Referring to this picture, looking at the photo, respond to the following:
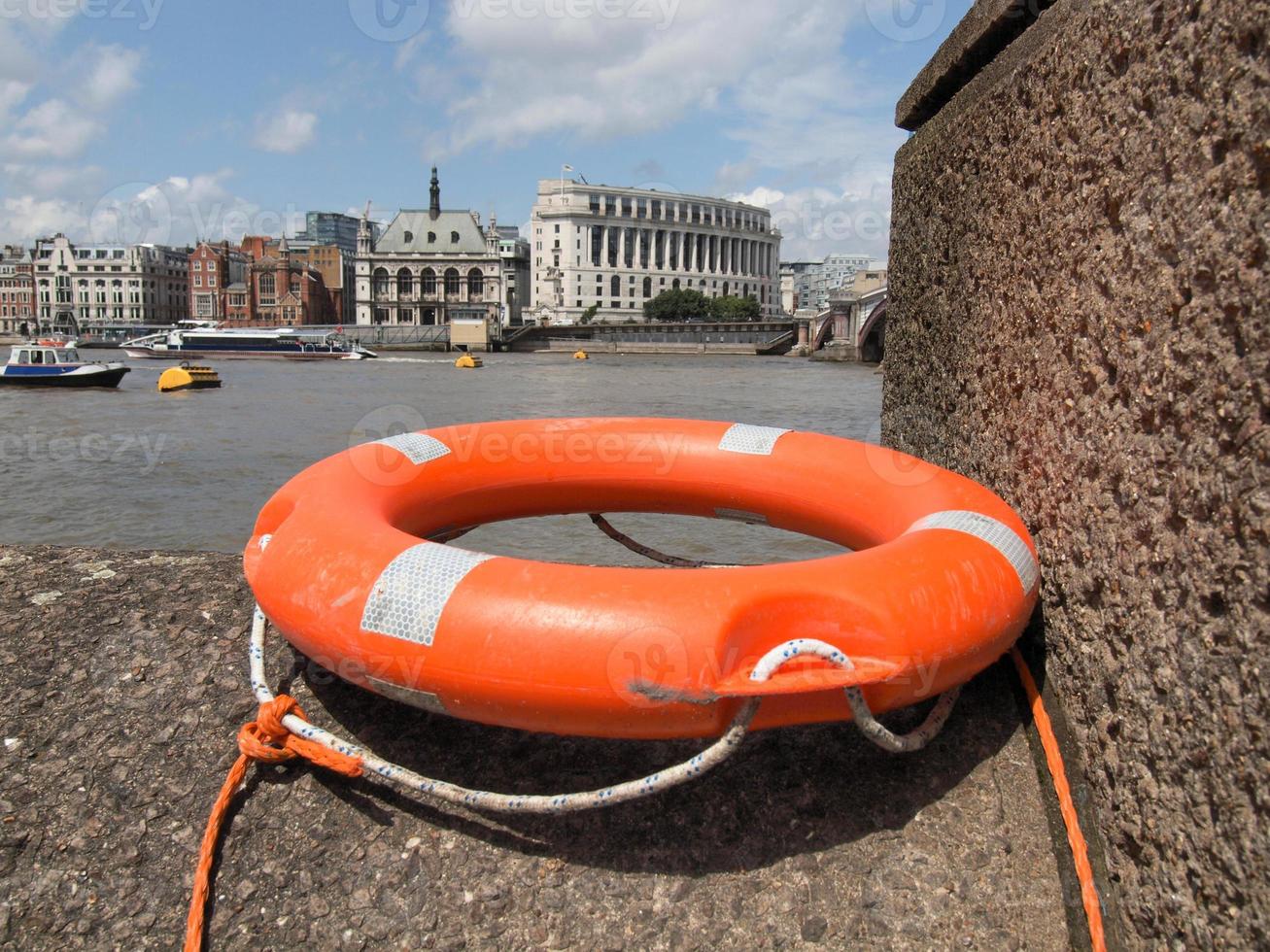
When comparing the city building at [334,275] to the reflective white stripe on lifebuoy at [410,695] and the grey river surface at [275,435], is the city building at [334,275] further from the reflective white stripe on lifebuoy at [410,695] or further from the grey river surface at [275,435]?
the reflective white stripe on lifebuoy at [410,695]

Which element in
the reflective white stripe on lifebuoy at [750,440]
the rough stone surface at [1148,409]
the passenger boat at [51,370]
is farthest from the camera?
the passenger boat at [51,370]

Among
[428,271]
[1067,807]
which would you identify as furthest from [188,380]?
[428,271]

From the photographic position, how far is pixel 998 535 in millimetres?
1814

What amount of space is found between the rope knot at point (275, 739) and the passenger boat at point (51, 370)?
25.1 m

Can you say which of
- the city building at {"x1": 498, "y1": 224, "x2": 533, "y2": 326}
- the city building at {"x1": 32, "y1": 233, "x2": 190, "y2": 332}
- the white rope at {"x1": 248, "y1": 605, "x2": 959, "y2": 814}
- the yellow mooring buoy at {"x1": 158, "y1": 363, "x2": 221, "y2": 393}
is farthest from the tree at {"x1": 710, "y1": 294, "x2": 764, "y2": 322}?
the white rope at {"x1": 248, "y1": 605, "x2": 959, "y2": 814}

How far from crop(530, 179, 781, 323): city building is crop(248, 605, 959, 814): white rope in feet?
298

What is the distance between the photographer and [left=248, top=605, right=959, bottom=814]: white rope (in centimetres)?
148

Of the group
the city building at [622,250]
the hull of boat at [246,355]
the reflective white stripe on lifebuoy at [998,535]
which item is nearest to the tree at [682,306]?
the city building at [622,250]

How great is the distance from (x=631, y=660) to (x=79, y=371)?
2646 cm

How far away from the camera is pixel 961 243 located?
248 cm

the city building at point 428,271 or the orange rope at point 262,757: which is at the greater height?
the city building at point 428,271

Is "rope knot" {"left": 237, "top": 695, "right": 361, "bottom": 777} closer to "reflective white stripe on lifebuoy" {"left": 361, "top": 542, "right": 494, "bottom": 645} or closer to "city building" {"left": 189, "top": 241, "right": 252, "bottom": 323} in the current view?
"reflective white stripe on lifebuoy" {"left": 361, "top": 542, "right": 494, "bottom": 645}

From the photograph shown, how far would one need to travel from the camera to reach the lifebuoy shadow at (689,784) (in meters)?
1.71

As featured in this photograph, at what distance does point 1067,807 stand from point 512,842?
1009 mm
